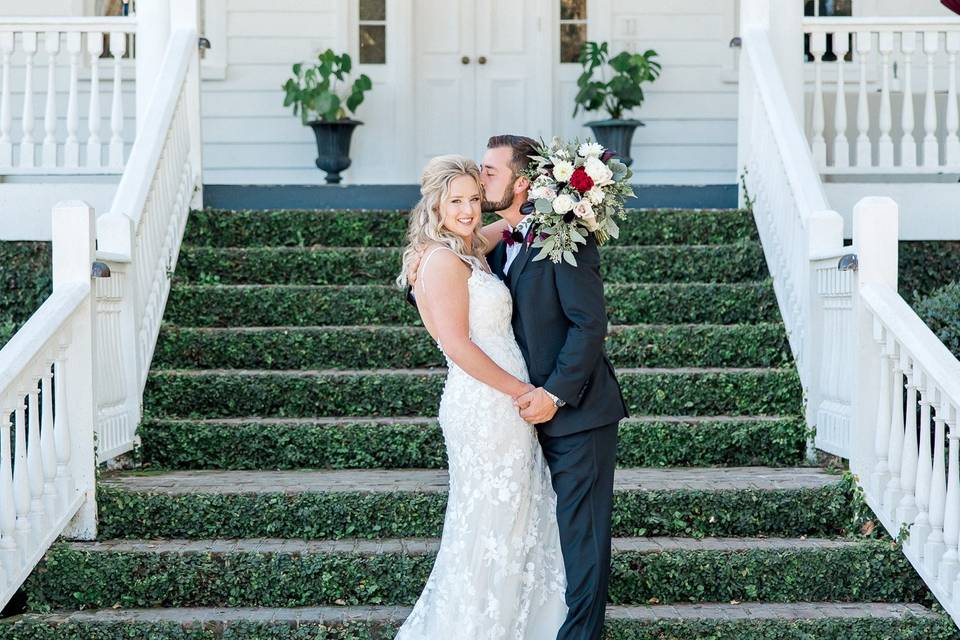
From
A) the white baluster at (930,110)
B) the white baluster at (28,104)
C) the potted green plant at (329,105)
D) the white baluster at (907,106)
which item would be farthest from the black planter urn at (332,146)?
the white baluster at (930,110)

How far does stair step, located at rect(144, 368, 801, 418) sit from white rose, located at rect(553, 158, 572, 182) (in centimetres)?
214

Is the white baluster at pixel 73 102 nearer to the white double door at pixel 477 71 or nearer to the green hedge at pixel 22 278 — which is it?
the green hedge at pixel 22 278

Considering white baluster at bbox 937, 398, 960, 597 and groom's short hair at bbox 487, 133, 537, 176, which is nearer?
groom's short hair at bbox 487, 133, 537, 176

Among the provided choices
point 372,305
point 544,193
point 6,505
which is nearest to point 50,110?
point 372,305

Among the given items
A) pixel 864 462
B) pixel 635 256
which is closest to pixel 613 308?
pixel 635 256

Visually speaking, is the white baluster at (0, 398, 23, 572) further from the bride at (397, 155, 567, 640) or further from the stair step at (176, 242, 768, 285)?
the stair step at (176, 242, 768, 285)

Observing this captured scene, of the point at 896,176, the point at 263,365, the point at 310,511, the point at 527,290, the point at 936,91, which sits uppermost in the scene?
the point at 936,91

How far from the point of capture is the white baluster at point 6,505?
3.98 meters

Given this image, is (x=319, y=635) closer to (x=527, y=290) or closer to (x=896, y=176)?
(x=527, y=290)

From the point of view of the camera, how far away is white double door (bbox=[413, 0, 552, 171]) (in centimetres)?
911

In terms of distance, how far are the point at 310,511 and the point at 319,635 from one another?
27.1 inches

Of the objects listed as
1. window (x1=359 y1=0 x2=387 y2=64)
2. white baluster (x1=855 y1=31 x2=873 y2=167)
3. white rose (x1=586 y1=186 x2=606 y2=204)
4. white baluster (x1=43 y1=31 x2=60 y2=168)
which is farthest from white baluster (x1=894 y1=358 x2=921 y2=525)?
window (x1=359 y1=0 x2=387 y2=64)

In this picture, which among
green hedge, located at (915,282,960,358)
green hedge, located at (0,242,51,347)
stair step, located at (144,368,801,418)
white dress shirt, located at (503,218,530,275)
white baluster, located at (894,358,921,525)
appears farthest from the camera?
green hedge, located at (0,242,51,347)

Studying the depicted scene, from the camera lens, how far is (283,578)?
4.27m
